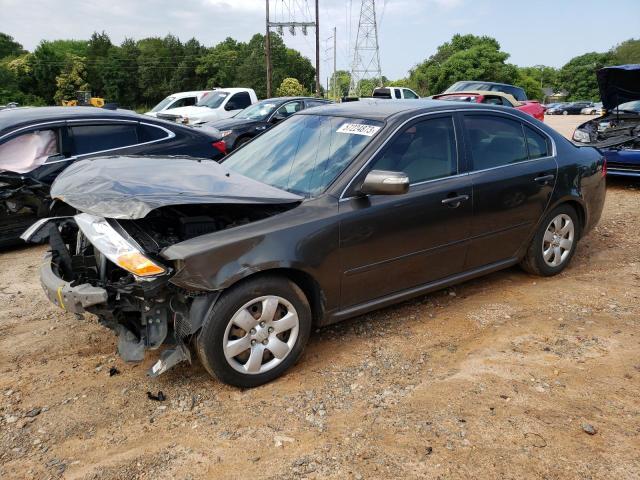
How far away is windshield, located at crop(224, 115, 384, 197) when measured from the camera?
3.48m

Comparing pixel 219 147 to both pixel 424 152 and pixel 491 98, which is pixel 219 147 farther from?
pixel 491 98

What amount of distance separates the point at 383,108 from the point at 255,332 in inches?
78.9

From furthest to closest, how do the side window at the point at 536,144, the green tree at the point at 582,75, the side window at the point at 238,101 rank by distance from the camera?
the green tree at the point at 582,75
the side window at the point at 238,101
the side window at the point at 536,144

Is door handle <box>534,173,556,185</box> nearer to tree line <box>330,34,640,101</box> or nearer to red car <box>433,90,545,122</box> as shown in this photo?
red car <box>433,90,545,122</box>

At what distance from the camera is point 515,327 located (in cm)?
387

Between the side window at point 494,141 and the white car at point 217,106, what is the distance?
11.1 m

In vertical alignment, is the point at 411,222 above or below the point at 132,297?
above

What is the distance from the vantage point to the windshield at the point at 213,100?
49.8 feet

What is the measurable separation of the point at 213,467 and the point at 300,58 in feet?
312

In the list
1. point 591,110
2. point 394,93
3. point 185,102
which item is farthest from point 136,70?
point 394,93

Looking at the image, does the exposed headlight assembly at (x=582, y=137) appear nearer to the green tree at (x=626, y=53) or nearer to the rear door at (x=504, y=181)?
the rear door at (x=504, y=181)

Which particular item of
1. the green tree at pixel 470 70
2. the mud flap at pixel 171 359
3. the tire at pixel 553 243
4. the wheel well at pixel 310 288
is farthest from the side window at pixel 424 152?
the green tree at pixel 470 70

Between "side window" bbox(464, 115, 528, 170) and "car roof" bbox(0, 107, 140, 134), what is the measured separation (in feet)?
13.5

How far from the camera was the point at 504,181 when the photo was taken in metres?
4.09
